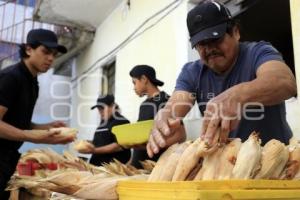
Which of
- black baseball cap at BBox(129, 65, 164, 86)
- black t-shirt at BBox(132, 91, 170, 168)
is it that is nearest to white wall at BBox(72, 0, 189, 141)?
black baseball cap at BBox(129, 65, 164, 86)

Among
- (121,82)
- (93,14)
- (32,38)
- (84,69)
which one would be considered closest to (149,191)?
(32,38)

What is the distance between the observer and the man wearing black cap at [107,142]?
3402mm

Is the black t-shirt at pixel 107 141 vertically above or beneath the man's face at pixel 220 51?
beneath

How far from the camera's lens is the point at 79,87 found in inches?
287

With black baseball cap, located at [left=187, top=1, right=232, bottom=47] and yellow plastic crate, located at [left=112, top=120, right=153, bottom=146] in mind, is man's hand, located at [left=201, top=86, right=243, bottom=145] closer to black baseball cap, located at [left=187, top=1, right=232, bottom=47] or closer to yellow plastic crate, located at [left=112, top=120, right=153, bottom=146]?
black baseball cap, located at [left=187, top=1, right=232, bottom=47]

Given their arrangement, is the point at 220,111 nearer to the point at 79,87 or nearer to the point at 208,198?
the point at 208,198

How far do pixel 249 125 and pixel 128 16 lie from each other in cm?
396

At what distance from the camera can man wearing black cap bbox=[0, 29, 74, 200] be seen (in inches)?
79.8

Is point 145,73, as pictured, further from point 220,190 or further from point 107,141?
point 220,190

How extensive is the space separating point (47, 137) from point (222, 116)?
147cm

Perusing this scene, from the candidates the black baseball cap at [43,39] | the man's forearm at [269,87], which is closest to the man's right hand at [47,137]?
the black baseball cap at [43,39]

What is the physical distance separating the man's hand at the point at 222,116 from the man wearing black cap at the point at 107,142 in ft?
7.97

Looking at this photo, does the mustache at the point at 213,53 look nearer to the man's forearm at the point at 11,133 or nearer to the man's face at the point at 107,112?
the man's forearm at the point at 11,133

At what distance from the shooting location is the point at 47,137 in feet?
7.12
